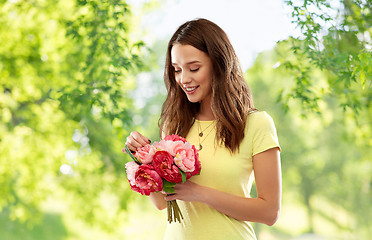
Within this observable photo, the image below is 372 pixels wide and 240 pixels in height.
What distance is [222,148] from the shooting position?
1772mm

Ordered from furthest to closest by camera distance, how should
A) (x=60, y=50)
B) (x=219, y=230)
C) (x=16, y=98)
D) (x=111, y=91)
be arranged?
(x=16, y=98)
(x=60, y=50)
(x=111, y=91)
(x=219, y=230)

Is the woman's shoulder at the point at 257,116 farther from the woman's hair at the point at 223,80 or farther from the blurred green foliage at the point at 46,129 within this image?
the blurred green foliage at the point at 46,129

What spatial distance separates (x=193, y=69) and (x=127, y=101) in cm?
289

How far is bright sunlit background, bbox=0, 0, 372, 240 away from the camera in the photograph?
3203mm

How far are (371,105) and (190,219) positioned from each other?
2795mm

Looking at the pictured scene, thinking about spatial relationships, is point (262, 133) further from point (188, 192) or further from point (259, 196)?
point (188, 192)

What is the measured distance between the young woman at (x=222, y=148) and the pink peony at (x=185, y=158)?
9 centimetres

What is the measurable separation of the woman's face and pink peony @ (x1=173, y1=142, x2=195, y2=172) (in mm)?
250

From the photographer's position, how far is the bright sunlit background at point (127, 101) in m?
3.20

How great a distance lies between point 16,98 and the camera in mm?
6363

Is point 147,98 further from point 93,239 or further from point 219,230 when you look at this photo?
point 219,230

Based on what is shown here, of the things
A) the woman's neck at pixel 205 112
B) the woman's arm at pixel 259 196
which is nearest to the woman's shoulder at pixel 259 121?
the woman's arm at pixel 259 196

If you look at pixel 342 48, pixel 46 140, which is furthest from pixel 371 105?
pixel 46 140

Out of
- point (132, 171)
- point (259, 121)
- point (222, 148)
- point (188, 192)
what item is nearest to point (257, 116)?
point (259, 121)
